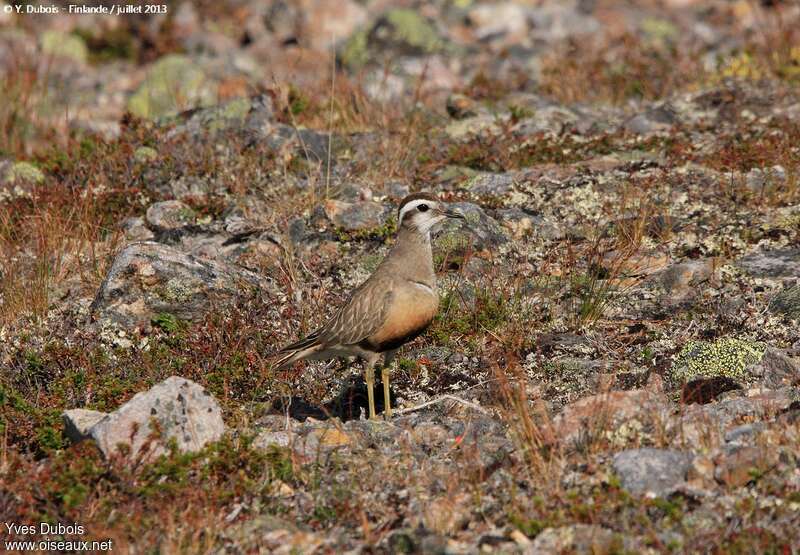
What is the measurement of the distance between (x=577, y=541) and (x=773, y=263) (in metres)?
5.44

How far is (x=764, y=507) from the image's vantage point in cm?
632

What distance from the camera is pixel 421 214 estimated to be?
29.7 ft

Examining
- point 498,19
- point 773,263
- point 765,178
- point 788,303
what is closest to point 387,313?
point 788,303

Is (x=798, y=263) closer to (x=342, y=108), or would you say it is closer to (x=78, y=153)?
(x=342, y=108)

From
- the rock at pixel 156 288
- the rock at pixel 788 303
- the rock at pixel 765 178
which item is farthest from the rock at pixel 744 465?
the rock at pixel 765 178

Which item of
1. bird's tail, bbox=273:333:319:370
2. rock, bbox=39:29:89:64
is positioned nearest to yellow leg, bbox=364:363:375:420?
bird's tail, bbox=273:333:319:370

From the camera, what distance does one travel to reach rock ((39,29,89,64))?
75.0 feet

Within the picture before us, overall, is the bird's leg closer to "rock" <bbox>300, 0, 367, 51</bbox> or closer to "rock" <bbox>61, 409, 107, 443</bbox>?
"rock" <bbox>61, 409, 107, 443</bbox>

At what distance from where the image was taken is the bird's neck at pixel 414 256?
8.75m

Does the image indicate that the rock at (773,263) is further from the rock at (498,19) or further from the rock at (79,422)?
the rock at (498,19)

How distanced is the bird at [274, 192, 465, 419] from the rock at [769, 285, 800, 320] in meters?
3.20

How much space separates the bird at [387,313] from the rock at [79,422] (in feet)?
5.19

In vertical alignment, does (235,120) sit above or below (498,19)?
below

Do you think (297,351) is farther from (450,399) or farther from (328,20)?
(328,20)
